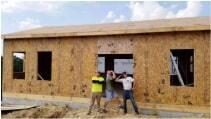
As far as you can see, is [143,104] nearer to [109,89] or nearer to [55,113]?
[109,89]

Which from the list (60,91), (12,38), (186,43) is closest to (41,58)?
(12,38)

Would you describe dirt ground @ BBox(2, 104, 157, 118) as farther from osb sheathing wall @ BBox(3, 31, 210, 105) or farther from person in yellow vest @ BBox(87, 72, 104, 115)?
osb sheathing wall @ BBox(3, 31, 210, 105)

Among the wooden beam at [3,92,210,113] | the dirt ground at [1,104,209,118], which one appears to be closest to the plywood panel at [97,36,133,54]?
the wooden beam at [3,92,210,113]

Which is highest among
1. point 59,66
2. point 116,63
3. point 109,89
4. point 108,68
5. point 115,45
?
point 115,45

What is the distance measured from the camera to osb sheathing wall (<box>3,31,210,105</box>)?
46.0 feet

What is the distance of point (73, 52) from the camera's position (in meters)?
17.1

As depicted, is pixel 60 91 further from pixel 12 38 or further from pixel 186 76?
pixel 186 76

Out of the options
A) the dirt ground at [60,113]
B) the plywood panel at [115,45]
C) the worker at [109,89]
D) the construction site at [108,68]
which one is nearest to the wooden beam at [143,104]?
the construction site at [108,68]

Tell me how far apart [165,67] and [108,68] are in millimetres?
6817

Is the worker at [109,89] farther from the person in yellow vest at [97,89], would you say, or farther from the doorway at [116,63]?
the doorway at [116,63]

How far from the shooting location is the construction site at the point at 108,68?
14086 mm

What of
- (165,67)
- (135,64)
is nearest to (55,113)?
(135,64)

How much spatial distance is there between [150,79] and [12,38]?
23.8 feet

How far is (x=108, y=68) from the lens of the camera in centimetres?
2122
